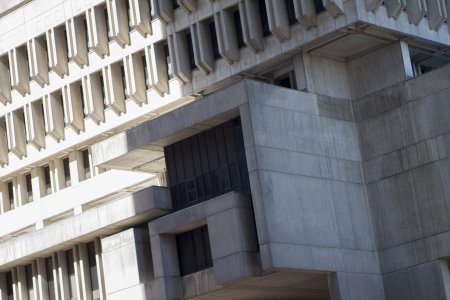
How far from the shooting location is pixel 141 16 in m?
65.4

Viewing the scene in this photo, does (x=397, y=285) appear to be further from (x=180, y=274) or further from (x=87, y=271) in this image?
(x=87, y=271)

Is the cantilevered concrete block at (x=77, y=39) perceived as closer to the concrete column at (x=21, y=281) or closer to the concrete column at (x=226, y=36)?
the concrete column at (x=226, y=36)

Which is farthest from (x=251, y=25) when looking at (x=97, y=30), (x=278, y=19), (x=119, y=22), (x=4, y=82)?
(x=4, y=82)

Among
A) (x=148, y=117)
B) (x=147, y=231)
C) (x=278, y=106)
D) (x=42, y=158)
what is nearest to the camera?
(x=278, y=106)

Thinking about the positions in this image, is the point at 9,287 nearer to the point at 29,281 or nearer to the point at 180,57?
the point at 29,281

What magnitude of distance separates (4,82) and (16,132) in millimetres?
3038

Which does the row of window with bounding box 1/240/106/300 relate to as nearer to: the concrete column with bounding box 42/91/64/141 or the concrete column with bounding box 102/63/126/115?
the concrete column with bounding box 42/91/64/141


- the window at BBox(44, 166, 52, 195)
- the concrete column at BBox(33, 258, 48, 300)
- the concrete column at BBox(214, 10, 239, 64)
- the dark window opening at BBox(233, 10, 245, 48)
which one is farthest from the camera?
the window at BBox(44, 166, 52, 195)

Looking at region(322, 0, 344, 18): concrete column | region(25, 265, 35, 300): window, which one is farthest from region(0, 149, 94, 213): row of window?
region(322, 0, 344, 18): concrete column

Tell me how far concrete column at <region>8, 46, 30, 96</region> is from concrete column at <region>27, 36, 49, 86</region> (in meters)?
1.08

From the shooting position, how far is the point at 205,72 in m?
62.3

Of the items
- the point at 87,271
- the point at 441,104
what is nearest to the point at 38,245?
the point at 87,271

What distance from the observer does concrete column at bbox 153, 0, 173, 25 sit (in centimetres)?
6362

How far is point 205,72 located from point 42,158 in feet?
43.2
